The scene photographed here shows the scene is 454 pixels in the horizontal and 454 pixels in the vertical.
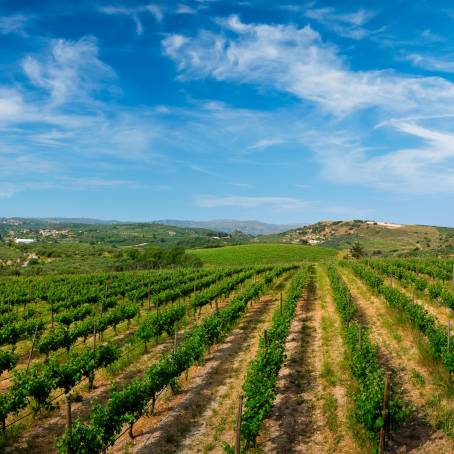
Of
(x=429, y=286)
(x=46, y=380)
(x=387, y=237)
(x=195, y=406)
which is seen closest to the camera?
(x=46, y=380)

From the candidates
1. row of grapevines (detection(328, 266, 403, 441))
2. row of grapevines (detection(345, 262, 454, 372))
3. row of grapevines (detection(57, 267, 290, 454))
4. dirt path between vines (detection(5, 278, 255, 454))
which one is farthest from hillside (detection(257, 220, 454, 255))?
row of grapevines (detection(57, 267, 290, 454))

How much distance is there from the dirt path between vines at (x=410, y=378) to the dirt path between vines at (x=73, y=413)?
924cm

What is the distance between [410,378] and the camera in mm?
15609

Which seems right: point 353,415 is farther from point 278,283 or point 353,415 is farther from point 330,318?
point 278,283

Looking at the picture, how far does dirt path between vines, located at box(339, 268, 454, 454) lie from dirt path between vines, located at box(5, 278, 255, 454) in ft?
30.3

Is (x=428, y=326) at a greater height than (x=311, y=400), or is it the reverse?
(x=428, y=326)

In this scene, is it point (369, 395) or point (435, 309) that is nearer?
point (369, 395)

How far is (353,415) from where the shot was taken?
12.4 meters

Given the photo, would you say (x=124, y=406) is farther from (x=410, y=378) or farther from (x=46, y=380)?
(x=410, y=378)

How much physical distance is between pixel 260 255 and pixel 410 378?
260 feet

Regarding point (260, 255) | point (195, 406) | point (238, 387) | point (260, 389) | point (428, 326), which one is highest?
point (428, 326)

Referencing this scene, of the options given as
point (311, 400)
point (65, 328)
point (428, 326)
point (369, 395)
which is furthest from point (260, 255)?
point (369, 395)

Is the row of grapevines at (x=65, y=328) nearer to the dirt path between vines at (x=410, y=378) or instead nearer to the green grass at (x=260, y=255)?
the dirt path between vines at (x=410, y=378)

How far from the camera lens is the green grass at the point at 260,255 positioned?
295 ft
